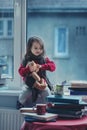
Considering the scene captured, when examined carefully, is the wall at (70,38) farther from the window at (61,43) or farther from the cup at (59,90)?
the cup at (59,90)

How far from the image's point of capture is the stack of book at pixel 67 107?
2184mm

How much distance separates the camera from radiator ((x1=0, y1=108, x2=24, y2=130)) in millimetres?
2838

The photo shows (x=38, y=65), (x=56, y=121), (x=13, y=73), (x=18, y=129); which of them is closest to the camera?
(x=56, y=121)

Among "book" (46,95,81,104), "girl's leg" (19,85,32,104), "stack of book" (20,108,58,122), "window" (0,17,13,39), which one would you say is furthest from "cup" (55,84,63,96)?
"window" (0,17,13,39)

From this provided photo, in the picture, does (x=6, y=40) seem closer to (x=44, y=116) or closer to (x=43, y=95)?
(x=43, y=95)

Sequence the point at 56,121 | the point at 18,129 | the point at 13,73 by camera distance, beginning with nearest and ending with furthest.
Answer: the point at 56,121
the point at 18,129
the point at 13,73

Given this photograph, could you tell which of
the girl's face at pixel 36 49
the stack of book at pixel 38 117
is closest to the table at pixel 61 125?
the stack of book at pixel 38 117

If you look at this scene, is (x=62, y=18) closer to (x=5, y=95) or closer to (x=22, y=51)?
(x=22, y=51)

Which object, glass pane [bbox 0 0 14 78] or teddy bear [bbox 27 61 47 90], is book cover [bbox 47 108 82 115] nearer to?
teddy bear [bbox 27 61 47 90]

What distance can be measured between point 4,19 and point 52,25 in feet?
1.40

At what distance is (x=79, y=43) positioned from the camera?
2961mm

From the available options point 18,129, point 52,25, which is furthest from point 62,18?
point 18,129

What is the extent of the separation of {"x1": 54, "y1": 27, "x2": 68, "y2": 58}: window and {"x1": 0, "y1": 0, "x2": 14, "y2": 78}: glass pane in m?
0.40

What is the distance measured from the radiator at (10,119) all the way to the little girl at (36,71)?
0.79ft
